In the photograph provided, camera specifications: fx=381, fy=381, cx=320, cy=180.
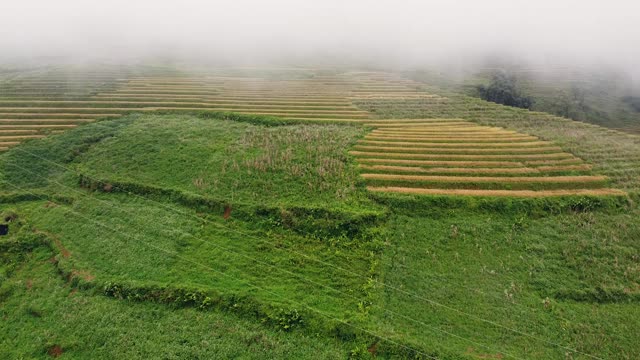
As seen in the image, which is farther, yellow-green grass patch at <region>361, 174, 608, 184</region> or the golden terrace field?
the golden terrace field

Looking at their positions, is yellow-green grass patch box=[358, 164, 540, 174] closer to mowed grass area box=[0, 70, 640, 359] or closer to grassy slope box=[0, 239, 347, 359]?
mowed grass area box=[0, 70, 640, 359]

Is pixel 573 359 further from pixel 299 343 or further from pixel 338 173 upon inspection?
pixel 338 173

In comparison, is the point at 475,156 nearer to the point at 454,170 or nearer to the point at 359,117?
the point at 454,170

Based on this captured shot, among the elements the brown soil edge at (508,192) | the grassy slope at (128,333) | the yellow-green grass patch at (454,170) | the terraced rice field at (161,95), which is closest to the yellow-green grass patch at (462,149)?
the yellow-green grass patch at (454,170)

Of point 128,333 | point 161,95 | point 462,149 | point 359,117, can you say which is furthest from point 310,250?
point 161,95

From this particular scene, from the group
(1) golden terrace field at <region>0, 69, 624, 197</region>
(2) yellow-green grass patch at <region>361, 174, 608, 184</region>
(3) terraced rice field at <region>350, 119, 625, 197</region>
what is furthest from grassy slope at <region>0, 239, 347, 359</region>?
(2) yellow-green grass patch at <region>361, 174, 608, 184</region>

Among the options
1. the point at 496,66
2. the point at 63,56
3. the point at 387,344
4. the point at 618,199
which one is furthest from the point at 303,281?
the point at 63,56

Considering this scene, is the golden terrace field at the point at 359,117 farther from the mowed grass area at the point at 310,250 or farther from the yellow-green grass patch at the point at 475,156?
the mowed grass area at the point at 310,250
